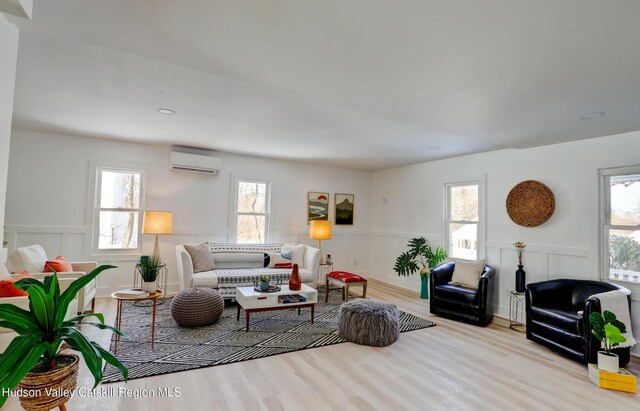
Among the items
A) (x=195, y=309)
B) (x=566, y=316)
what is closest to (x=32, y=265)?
(x=195, y=309)

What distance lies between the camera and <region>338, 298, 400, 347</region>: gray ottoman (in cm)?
326

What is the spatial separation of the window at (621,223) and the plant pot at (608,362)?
47.6 inches

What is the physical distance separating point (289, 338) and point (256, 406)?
1.22 metres

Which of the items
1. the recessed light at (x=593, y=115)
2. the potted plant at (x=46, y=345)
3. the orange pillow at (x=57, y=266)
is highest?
the recessed light at (x=593, y=115)

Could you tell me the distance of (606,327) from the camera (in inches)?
103

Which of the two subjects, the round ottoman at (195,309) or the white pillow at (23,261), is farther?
the round ottoman at (195,309)

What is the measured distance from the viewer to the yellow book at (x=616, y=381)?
2.49 m

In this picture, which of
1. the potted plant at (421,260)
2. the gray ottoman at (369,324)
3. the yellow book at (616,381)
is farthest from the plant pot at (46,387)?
the potted plant at (421,260)

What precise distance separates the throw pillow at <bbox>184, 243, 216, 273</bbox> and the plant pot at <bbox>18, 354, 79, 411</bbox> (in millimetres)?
3644

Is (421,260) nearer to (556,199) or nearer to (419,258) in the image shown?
(419,258)

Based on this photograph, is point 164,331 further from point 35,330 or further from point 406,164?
point 406,164

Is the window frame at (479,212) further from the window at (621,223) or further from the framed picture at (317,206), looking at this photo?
the framed picture at (317,206)

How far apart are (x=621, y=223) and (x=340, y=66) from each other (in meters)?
3.57

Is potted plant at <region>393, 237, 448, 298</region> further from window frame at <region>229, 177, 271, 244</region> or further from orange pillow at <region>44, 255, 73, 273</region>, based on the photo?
orange pillow at <region>44, 255, 73, 273</region>
